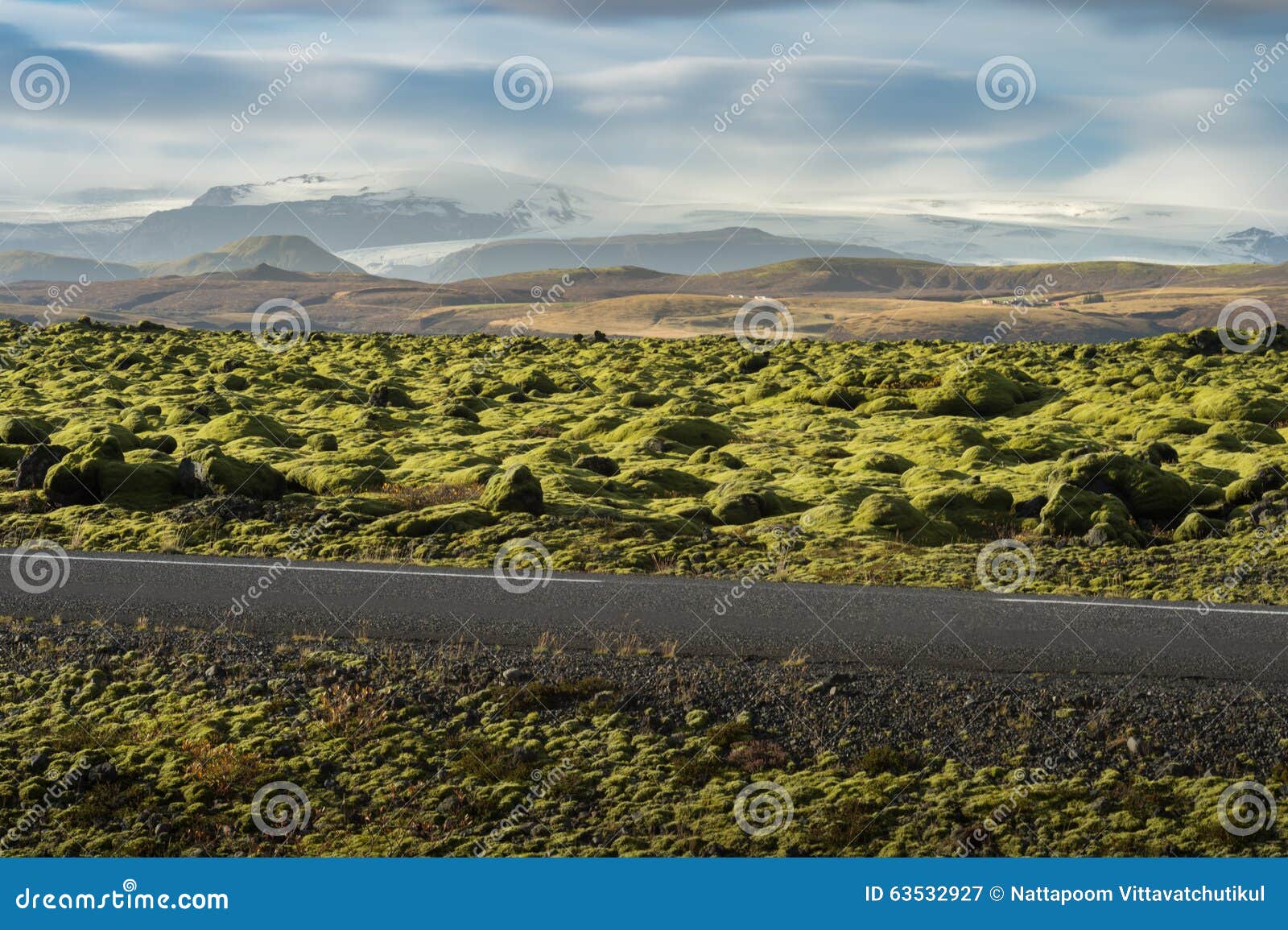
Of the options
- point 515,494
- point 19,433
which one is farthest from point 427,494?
point 19,433

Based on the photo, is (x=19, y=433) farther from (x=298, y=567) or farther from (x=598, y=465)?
(x=298, y=567)

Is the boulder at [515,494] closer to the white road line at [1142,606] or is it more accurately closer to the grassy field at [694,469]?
the grassy field at [694,469]

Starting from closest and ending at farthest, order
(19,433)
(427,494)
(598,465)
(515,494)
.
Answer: (515,494) < (427,494) < (598,465) < (19,433)

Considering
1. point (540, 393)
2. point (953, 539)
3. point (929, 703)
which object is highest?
point (540, 393)

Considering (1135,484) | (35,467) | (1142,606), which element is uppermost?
(35,467)

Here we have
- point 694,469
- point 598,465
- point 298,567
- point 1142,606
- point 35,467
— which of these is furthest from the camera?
point 694,469

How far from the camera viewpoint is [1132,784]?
12.2 m

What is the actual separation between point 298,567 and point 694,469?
1614 centimetres

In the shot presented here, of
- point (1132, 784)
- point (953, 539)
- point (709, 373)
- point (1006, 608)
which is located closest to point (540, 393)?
point (709, 373)

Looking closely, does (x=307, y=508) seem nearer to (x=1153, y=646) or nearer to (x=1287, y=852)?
(x=1153, y=646)

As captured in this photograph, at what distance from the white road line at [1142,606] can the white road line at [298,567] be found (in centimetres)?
741

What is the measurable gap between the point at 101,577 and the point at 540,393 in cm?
3901

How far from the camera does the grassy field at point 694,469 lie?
76.2ft

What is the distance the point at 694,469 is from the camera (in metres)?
34.3
